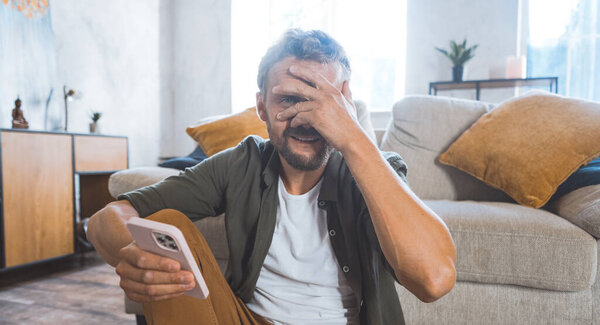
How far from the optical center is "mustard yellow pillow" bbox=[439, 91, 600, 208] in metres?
1.44

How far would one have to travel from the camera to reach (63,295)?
194cm

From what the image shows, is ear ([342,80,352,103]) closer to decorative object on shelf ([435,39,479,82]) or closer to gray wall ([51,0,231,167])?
decorative object on shelf ([435,39,479,82])

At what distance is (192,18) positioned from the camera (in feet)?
14.2

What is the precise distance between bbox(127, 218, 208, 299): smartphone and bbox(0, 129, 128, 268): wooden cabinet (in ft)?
6.27

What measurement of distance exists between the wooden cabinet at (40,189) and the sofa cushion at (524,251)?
2.21 meters

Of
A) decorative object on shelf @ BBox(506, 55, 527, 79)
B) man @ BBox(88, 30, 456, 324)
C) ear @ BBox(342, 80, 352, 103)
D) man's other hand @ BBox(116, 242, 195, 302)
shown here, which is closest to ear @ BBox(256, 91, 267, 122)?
man @ BBox(88, 30, 456, 324)

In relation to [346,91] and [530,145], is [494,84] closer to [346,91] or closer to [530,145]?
[530,145]

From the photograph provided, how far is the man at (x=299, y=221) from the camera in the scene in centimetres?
70

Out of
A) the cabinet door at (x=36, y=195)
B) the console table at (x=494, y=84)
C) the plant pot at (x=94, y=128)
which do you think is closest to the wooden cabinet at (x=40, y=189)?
the cabinet door at (x=36, y=195)

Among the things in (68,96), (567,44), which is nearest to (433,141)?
(567,44)

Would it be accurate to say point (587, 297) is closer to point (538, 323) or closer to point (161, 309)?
point (538, 323)

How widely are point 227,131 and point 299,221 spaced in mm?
1112

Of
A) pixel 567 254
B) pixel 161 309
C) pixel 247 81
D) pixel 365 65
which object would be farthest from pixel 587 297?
pixel 247 81

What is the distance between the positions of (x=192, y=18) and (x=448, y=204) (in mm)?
3791
